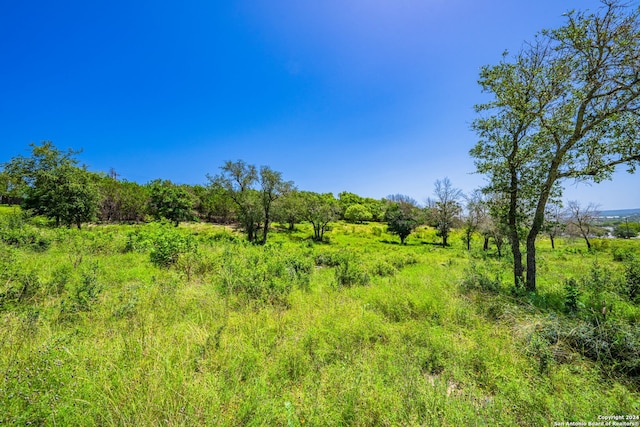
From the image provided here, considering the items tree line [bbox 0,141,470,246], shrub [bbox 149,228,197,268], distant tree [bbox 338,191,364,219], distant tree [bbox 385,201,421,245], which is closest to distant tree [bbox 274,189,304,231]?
tree line [bbox 0,141,470,246]

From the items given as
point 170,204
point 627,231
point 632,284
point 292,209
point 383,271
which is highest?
point 170,204

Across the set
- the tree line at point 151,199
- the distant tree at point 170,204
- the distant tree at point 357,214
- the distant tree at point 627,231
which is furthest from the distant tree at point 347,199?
the distant tree at point 627,231

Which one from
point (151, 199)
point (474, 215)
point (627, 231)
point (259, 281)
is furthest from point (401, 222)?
point (627, 231)

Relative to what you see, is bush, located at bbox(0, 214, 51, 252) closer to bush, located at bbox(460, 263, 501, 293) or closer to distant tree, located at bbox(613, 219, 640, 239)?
bush, located at bbox(460, 263, 501, 293)

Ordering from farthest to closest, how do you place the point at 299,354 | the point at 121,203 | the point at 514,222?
the point at 121,203 → the point at 514,222 → the point at 299,354

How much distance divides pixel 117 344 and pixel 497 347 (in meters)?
6.92

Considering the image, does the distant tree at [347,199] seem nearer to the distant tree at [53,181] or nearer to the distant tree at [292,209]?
the distant tree at [292,209]

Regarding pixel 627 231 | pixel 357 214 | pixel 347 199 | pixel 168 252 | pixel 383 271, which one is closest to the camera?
pixel 168 252

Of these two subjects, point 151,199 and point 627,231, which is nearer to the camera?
point 151,199

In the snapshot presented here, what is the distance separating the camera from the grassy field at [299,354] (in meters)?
2.79

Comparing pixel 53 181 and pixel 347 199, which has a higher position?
pixel 347 199

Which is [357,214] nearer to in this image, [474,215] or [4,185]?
[474,215]

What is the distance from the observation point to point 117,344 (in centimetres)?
379

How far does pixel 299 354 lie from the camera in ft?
13.5
